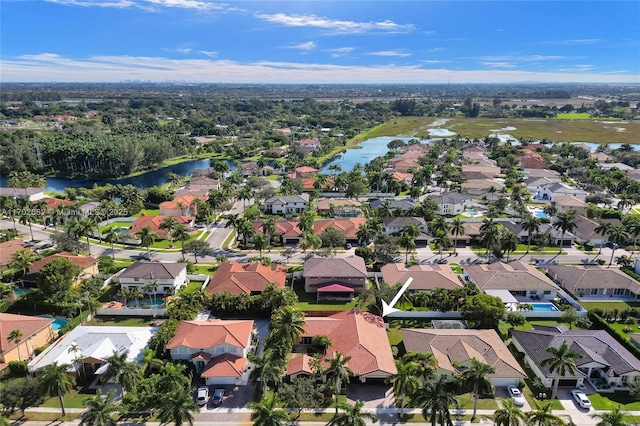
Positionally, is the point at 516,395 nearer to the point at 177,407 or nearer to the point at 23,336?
the point at 177,407

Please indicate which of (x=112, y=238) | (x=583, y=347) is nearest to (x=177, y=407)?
(x=583, y=347)

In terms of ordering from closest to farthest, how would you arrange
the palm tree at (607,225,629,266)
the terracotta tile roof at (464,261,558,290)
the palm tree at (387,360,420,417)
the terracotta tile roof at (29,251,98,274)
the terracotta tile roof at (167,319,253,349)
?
1. the palm tree at (387,360,420,417)
2. the terracotta tile roof at (167,319,253,349)
3. the terracotta tile roof at (464,261,558,290)
4. the terracotta tile roof at (29,251,98,274)
5. the palm tree at (607,225,629,266)

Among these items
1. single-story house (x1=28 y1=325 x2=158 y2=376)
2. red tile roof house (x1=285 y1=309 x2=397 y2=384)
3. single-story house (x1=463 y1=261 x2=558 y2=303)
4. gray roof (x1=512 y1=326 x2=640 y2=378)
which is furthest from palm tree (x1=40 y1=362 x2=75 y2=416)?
single-story house (x1=463 y1=261 x2=558 y2=303)

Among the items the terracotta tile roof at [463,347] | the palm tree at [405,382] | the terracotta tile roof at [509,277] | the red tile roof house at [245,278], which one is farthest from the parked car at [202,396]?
the terracotta tile roof at [509,277]

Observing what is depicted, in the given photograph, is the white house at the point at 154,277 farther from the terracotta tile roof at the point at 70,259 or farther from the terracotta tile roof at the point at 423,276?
the terracotta tile roof at the point at 423,276

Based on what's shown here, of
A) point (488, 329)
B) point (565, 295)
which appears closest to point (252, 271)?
point (488, 329)

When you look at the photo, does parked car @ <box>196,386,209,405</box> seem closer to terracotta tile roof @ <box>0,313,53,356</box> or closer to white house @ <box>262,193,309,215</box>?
terracotta tile roof @ <box>0,313,53,356</box>
